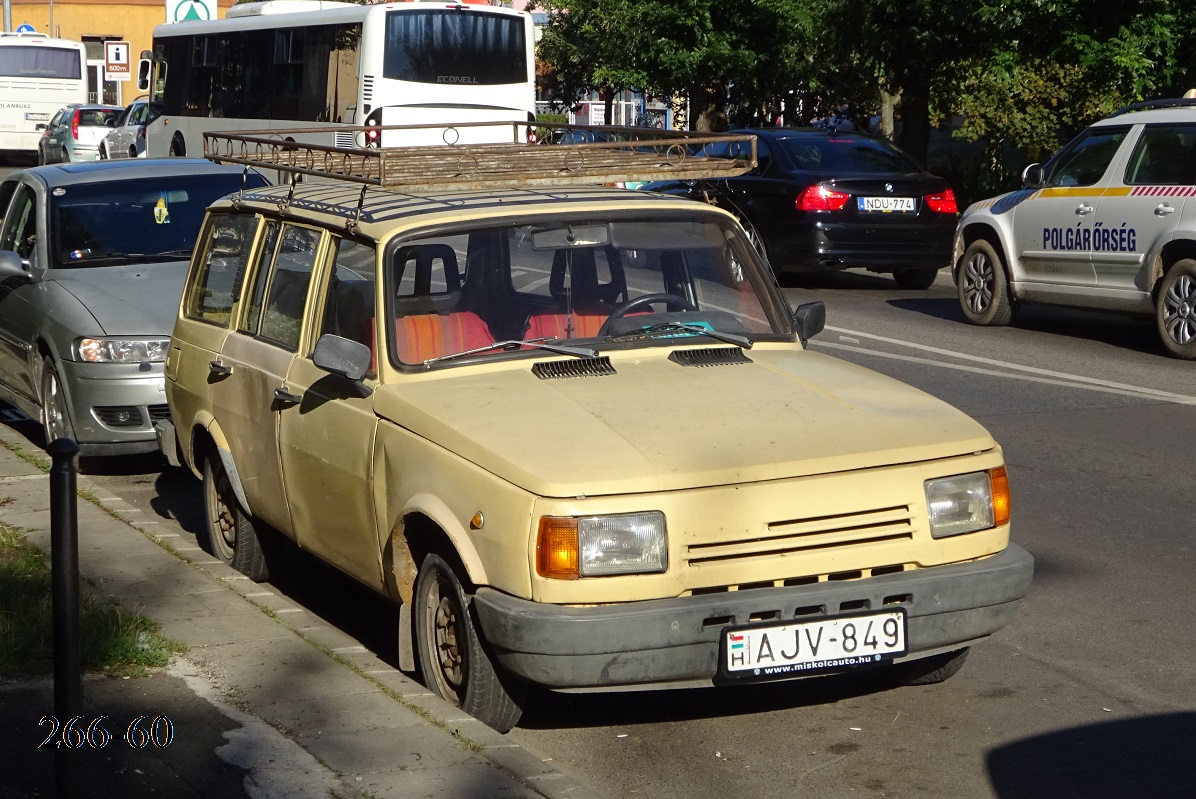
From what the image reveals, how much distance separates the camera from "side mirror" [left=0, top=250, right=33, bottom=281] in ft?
29.1

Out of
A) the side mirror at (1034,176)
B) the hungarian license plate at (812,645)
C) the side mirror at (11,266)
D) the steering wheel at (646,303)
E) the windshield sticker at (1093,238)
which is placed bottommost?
the hungarian license plate at (812,645)

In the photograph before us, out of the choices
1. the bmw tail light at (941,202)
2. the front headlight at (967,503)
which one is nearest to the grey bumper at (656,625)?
the front headlight at (967,503)

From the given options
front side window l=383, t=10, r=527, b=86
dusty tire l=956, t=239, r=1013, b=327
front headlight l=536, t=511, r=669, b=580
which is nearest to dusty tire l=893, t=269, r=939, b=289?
dusty tire l=956, t=239, r=1013, b=327

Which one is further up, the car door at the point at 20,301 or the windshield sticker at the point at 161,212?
the windshield sticker at the point at 161,212

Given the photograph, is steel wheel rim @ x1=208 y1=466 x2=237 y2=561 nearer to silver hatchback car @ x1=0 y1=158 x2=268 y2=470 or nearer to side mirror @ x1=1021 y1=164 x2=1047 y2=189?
silver hatchback car @ x1=0 y1=158 x2=268 y2=470

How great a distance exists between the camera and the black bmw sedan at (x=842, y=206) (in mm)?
16406

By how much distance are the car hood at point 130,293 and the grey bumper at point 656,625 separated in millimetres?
4727

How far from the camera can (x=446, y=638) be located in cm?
486

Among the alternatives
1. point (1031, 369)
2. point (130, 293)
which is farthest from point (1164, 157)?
point (130, 293)

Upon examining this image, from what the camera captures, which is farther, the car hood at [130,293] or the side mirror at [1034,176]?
the side mirror at [1034,176]

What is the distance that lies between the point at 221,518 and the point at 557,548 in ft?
9.61

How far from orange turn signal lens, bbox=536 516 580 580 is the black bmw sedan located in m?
12.1

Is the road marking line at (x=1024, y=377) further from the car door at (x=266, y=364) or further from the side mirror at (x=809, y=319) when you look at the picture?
the car door at (x=266, y=364)

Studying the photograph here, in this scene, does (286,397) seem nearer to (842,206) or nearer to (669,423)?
(669,423)
